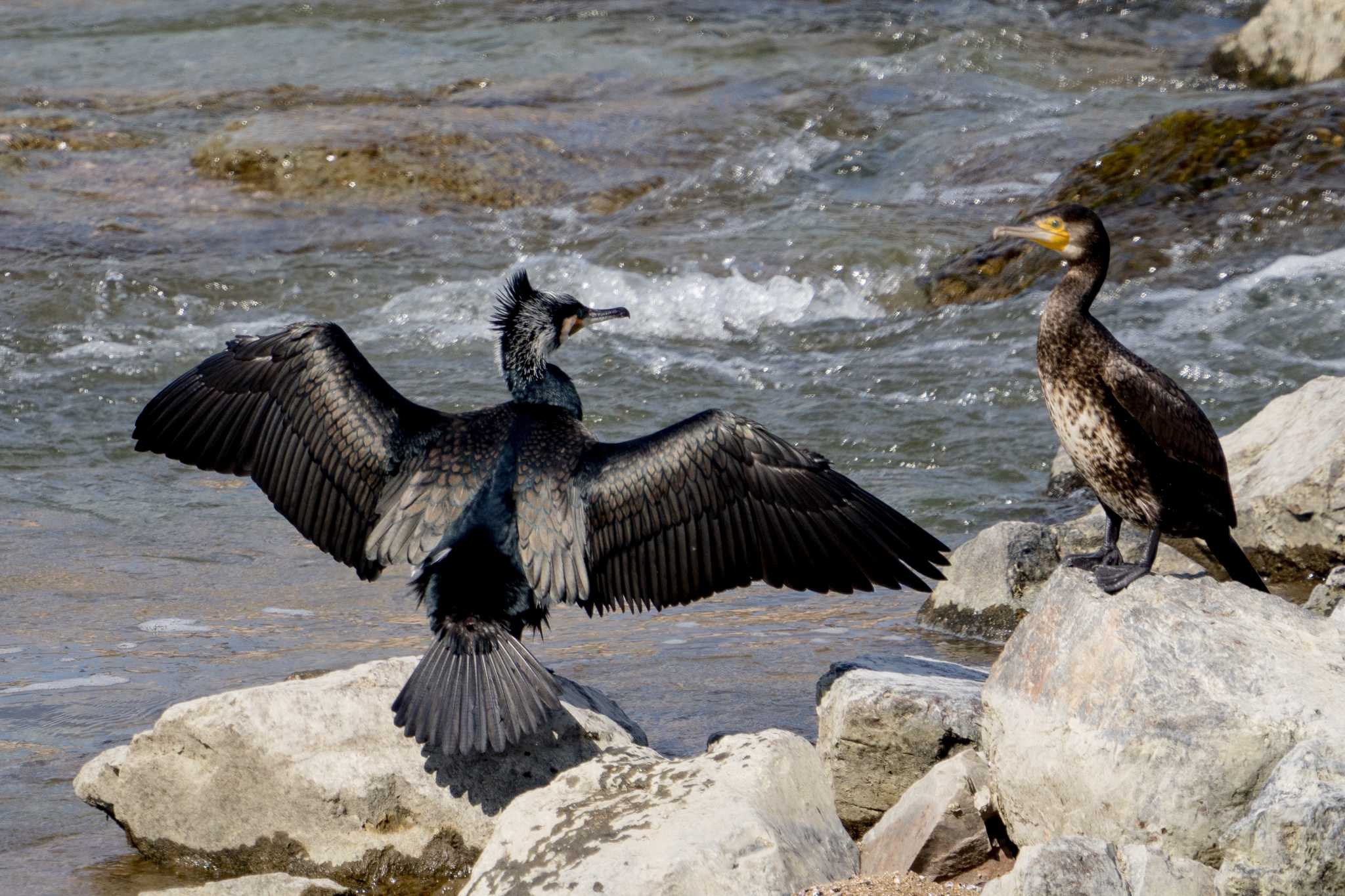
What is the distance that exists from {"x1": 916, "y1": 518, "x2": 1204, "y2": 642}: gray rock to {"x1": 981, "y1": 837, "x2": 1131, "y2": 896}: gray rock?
2497 mm

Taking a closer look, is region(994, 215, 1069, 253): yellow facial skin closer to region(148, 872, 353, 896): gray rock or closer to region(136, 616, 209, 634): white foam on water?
region(148, 872, 353, 896): gray rock

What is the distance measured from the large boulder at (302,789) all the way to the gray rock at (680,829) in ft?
0.80

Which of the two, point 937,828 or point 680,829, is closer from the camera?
point 680,829

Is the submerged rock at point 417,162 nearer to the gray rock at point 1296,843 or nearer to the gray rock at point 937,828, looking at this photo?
the gray rock at point 937,828

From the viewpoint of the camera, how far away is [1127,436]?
186 inches

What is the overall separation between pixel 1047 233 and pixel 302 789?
2.84 meters

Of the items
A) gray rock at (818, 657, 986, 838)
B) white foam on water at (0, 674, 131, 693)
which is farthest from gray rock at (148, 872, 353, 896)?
white foam on water at (0, 674, 131, 693)

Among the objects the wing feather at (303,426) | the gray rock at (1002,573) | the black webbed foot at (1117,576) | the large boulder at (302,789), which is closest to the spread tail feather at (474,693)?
the large boulder at (302,789)

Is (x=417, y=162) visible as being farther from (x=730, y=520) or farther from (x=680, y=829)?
(x=680, y=829)

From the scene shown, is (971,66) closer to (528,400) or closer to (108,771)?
(528,400)

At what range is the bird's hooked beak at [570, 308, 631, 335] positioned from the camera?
532 centimetres

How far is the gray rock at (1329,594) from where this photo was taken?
510 cm

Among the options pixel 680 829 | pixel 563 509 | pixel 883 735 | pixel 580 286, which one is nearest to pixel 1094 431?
pixel 883 735

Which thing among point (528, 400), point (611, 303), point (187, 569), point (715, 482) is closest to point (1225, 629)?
point (715, 482)
